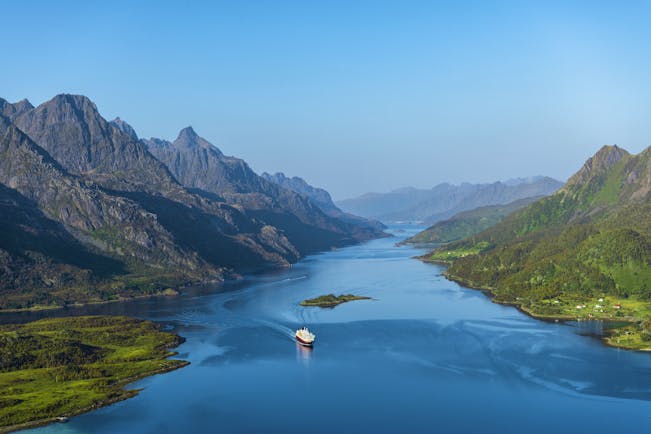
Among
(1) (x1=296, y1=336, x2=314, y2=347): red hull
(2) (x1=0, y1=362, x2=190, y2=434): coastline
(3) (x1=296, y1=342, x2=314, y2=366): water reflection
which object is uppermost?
(1) (x1=296, y1=336, x2=314, y2=347): red hull

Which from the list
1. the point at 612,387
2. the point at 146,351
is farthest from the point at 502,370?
the point at 146,351

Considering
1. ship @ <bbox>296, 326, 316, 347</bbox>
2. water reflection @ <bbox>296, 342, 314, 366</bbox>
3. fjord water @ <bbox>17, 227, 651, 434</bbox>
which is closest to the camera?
fjord water @ <bbox>17, 227, 651, 434</bbox>

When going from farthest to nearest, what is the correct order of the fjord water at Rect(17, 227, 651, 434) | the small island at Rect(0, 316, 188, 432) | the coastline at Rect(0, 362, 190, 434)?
the small island at Rect(0, 316, 188, 432) → the coastline at Rect(0, 362, 190, 434) → the fjord water at Rect(17, 227, 651, 434)

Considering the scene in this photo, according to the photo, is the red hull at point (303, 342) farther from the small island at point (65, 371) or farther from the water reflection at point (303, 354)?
the small island at point (65, 371)

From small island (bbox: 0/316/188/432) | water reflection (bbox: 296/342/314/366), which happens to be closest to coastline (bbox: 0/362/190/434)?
small island (bbox: 0/316/188/432)

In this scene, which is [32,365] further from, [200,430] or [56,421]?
[200,430]

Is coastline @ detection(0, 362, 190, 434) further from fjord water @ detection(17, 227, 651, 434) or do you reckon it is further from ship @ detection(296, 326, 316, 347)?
ship @ detection(296, 326, 316, 347)

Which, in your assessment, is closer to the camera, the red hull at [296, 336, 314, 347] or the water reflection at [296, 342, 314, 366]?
the water reflection at [296, 342, 314, 366]

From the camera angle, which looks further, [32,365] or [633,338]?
[633,338]
